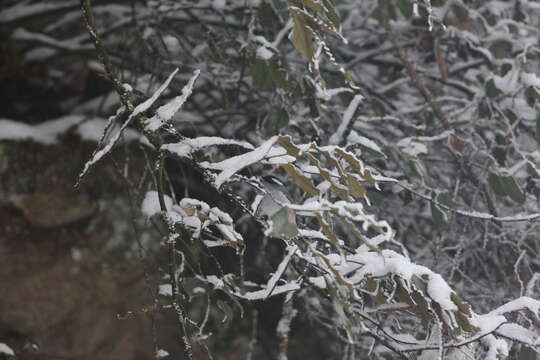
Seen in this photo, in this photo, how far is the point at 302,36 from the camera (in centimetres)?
89

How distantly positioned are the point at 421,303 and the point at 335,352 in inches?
51.0

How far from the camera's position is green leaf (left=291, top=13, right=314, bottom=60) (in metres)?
0.89

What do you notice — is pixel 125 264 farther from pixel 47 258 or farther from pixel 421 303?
pixel 421 303

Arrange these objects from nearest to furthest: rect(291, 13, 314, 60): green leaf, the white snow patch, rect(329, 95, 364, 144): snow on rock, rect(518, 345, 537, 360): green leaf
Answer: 1. rect(291, 13, 314, 60): green leaf
2. rect(518, 345, 537, 360): green leaf
3. the white snow patch
4. rect(329, 95, 364, 144): snow on rock

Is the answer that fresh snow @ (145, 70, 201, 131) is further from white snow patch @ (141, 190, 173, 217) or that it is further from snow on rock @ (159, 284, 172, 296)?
snow on rock @ (159, 284, 172, 296)

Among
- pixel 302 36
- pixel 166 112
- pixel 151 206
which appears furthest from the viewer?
pixel 151 206

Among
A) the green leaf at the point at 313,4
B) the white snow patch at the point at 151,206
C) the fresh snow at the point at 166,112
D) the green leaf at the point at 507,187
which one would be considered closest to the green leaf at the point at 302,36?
the green leaf at the point at 313,4

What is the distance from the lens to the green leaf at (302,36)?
2.91 feet

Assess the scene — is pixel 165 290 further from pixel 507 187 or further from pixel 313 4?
pixel 507 187

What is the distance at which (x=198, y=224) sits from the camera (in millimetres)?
1118

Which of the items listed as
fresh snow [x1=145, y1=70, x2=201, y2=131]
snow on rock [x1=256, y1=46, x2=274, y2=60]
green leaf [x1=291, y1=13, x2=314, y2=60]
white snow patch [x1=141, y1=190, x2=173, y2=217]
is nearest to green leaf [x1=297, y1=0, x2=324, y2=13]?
green leaf [x1=291, y1=13, x2=314, y2=60]

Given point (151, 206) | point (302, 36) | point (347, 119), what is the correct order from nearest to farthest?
point (302, 36), point (151, 206), point (347, 119)

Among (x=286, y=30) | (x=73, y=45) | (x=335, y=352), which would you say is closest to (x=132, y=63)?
(x=73, y=45)

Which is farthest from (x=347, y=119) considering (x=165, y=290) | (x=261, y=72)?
(x=165, y=290)
